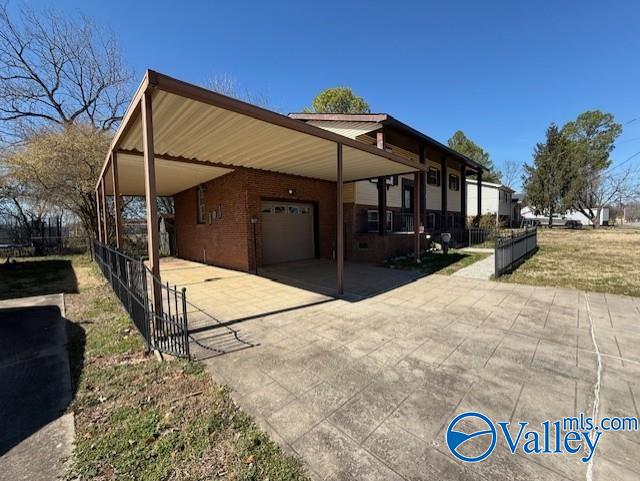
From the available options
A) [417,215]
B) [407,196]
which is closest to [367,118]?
[417,215]

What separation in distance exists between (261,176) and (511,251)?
8130 mm

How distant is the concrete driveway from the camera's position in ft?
5.99

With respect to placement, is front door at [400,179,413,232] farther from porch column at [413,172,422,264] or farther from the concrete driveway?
the concrete driveway

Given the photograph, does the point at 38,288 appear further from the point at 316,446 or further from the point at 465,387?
the point at 465,387

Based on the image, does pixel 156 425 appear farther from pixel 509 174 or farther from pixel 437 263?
pixel 509 174

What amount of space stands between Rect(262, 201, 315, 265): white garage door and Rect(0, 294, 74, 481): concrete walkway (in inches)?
224

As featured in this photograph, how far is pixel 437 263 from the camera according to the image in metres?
9.67

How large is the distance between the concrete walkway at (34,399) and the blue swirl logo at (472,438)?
2.59 metres

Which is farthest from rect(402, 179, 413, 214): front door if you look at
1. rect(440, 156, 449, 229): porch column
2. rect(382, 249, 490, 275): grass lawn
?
rect(382, 249, 490, 275): grass lawn

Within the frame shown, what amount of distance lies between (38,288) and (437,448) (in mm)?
9409

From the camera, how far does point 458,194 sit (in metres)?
18.7

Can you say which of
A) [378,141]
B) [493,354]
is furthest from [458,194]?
[493,354]

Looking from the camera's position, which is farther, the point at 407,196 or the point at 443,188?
the point at 443,188

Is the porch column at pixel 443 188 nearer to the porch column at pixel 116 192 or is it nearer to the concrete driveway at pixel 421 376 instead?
the concrete driveway at pixel 421 376
